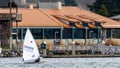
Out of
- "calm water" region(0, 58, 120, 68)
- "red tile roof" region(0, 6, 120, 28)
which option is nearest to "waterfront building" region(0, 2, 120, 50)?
"red tile roof" region(0, 6, 120, 28)

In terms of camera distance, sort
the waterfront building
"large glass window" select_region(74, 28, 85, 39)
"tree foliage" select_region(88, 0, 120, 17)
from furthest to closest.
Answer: "tree foliage" select_region(88, 0, 120, 17) → "large glass window" select_region(74, 28, 85, 39) → the waterfront building

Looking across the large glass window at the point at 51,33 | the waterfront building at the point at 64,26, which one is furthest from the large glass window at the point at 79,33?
the large glass window at the point at 51,33

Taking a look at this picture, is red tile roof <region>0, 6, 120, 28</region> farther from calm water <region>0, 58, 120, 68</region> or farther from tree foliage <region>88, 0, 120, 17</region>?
calm water <region>0, 58, 120, 68</region>

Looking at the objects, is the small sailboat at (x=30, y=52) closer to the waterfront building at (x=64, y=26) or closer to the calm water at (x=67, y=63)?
the calm water at (x=67, y=63)

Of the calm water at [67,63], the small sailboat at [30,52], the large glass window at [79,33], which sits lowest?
the large glass window at [79,33]

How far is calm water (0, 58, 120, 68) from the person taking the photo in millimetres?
101637

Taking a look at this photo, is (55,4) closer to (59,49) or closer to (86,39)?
(86,39)

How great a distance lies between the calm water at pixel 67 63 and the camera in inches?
4001

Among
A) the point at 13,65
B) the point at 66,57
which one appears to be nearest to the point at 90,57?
the point at 66,57

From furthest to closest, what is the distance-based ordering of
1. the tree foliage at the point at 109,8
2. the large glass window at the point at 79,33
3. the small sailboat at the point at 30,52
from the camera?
1. the tree foliage at the point at 109,8
2. the large glass window at the point at 79,33
3. the small sailboat at the point at 30,52

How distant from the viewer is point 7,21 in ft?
446

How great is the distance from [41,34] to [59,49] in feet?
65.0

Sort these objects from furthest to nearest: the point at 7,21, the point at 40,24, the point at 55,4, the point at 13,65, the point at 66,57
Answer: the point at 55,4, the point at 40,24, the point at 7,21, the point at 66,57, the point at 13,65

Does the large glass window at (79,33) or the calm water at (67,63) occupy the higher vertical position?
the calm water at (67,63)
